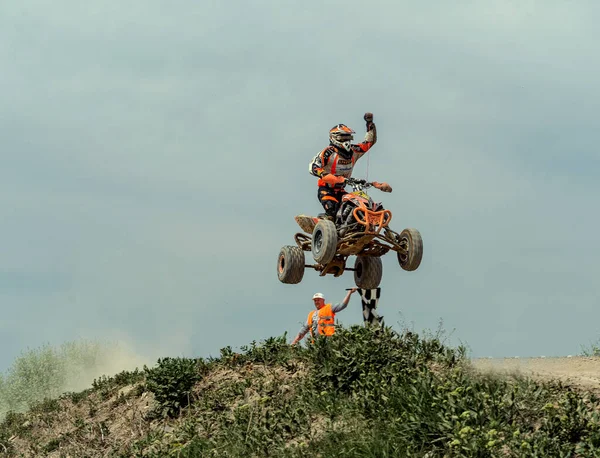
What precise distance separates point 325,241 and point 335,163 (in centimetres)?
194

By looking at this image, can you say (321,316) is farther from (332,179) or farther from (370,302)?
(332,179)

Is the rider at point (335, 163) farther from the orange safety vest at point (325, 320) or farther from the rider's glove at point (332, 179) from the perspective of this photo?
the orange safety vest at point (325, 320)

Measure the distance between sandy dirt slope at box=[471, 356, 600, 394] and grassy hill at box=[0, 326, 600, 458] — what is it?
0.24 meters

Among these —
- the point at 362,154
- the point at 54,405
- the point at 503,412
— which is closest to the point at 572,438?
the point at 503,412

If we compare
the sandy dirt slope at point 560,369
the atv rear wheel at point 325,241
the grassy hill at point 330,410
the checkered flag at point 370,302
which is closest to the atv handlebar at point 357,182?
the atv rear wheel at point 325,241

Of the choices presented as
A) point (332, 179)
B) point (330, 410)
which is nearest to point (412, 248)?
point (332, 179)

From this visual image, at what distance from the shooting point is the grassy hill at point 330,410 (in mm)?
7906

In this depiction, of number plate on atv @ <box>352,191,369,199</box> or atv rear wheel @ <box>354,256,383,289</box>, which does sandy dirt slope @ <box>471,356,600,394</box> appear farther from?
number plate on atv @ <box>352,191,369,199</box>

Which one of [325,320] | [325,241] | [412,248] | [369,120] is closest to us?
[325,241]

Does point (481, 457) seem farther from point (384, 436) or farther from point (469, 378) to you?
point (469, 378)

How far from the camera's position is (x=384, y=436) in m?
8.45

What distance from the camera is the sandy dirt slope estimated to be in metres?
9.00

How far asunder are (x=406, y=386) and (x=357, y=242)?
16.2ft

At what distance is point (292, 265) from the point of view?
14602mm
